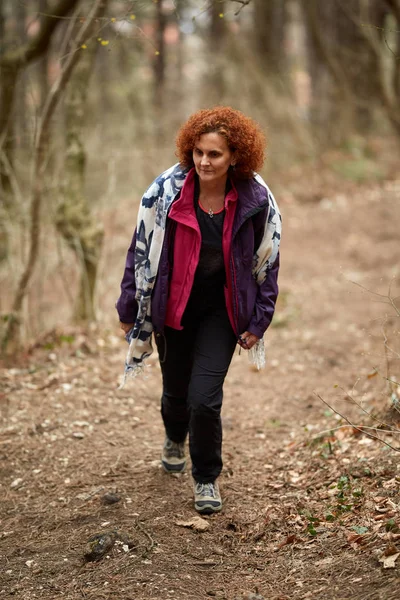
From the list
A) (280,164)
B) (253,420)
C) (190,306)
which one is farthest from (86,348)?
(280,164)

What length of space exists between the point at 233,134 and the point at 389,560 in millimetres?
2331

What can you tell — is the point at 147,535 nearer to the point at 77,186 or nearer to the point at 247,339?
the point at 247,339

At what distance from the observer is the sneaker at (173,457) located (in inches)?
181

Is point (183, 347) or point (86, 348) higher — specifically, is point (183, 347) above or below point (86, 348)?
above

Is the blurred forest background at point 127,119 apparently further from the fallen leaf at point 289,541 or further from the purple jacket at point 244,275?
the fallen leaf at point 289,541

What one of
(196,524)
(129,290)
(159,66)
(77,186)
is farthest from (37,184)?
(159,66)

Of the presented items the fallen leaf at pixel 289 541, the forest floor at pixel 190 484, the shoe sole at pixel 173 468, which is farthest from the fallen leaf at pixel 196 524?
the shoe sole at pixel 173 468

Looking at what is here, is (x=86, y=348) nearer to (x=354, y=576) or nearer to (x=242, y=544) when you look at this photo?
(x=242, y=544)

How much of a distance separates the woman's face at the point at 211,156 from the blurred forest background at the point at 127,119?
1.25m

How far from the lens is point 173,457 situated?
4617 mm

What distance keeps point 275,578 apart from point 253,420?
2.41 meters

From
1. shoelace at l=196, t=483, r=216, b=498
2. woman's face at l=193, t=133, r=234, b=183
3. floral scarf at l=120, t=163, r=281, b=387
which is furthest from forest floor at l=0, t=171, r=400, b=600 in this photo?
woman's face at l=193, t=133, r=234, b=183

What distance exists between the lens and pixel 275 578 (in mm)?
3438

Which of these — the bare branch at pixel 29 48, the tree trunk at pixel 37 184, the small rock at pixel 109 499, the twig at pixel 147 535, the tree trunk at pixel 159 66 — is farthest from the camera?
the tree trunk at pixel 159 66
